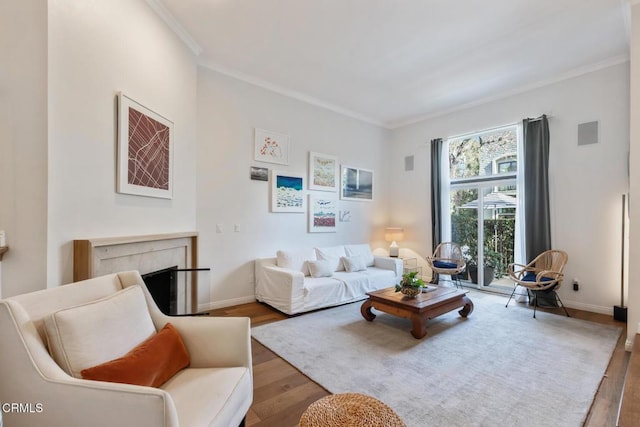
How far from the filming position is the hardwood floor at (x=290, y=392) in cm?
183

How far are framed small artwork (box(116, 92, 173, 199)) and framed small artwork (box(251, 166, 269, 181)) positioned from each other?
140 centimetres

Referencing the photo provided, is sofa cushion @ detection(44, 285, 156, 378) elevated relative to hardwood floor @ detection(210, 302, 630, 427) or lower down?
elevated

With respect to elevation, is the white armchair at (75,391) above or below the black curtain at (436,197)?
below

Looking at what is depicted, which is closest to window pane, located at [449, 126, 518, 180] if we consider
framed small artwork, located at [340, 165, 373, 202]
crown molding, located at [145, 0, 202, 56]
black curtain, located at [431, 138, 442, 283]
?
black curtain, located at [431, 138, 442, 283]

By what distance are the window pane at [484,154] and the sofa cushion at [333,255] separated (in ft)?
8.66

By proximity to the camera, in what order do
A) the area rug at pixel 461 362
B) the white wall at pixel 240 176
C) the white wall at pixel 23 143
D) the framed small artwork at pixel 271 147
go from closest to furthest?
the white wall at pixel 23 143, the area rug at pixel 461 362, the white wall at pixel 240 176, the framed small artwork at pixel 271 147

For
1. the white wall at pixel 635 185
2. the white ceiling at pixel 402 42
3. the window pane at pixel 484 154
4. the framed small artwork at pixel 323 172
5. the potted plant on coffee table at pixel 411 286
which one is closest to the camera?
the white wall at pixel 635 185

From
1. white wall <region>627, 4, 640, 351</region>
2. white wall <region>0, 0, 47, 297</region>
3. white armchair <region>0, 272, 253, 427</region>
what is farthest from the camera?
white wall <region>627, 4, 640, 351</region>

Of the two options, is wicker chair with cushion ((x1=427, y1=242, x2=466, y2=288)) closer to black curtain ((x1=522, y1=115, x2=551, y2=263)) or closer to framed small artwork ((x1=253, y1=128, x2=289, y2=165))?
black curtain ((x1=522, y1=115, x2=551, y2=263))

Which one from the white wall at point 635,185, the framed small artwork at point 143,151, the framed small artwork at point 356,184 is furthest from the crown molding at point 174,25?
the white wall at point 635,185

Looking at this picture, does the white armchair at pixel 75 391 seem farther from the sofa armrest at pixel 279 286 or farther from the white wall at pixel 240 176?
the sofa armrest at pixel 279 286

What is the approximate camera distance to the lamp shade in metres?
5.87

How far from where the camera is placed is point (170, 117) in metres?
2.96

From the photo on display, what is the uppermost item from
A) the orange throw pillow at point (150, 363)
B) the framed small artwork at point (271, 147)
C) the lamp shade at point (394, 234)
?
the framed small artwork at point (271, 147)
